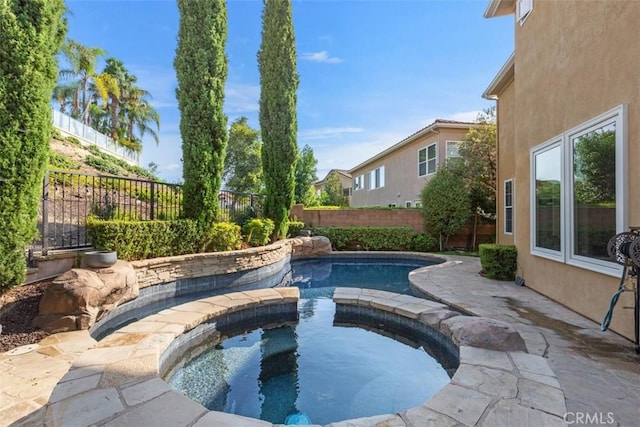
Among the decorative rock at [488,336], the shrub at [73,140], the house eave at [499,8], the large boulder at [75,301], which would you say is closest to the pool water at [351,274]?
the decorative rock at [488,336]

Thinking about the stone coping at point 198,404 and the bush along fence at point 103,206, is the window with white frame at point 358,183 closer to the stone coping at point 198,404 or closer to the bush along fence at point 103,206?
the bush along fence at point 103,206

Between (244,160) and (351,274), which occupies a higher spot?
(244,160)

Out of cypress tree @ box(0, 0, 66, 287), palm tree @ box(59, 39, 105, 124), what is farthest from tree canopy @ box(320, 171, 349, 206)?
cypress tree @ box(0, 0, 66, 287)

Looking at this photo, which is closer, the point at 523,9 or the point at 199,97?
the point at 523,9

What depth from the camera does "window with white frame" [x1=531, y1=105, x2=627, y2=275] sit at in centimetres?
381

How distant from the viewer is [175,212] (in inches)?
314

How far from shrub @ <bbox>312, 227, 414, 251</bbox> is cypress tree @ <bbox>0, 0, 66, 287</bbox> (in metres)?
9.89

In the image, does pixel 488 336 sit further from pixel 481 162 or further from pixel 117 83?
pixel 117 83

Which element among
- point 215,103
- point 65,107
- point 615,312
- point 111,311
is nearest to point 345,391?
point 615,312

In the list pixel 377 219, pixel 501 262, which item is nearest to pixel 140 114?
pixel 377 219

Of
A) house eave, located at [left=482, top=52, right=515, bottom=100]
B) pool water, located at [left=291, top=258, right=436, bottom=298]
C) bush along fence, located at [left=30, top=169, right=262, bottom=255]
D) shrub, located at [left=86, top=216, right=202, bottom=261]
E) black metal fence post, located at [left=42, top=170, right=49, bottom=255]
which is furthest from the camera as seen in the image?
→ house eave, located at [left=482, top=52, right=515, bottom=100]

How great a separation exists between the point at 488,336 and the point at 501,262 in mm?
4386

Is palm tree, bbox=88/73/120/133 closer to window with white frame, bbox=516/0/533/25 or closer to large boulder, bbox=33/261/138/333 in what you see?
large boulder, bbox=33/261/138/333

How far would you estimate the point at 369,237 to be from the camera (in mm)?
13164
